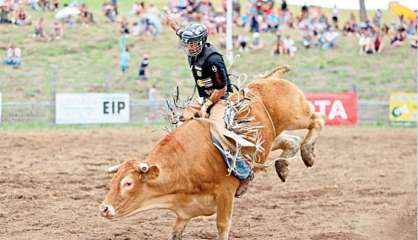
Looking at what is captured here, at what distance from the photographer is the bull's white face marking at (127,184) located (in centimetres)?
575

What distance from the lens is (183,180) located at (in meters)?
6.25

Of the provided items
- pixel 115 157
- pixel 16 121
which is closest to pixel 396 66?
pixel 16 121

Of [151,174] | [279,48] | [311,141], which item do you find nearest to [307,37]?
[279,48]

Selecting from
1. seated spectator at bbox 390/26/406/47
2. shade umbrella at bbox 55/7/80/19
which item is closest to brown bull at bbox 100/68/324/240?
shade umbrella at bbox 55/7/80/19

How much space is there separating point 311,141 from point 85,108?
439 inches

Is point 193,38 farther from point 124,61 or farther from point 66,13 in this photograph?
point 66,13

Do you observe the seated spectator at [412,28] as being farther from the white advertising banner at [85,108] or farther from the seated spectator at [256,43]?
the white advertising banner at [85,108]

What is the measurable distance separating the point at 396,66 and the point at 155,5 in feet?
31.4

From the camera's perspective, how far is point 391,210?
959 cm

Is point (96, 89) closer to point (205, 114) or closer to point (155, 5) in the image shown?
point (155, 5)

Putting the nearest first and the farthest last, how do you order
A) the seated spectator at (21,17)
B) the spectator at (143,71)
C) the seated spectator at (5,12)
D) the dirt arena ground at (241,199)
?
the dirt arena ground at (241,199) → the spectator at (143,71) → the seated spectator at (5,12) → the seated spectator at (21,17)

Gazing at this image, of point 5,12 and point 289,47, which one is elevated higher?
point 5,12

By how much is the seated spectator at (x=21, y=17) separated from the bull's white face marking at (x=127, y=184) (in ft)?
68.8

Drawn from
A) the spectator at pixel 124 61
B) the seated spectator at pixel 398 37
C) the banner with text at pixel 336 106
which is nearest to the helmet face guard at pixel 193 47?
the banner with text at pixel 336 106
